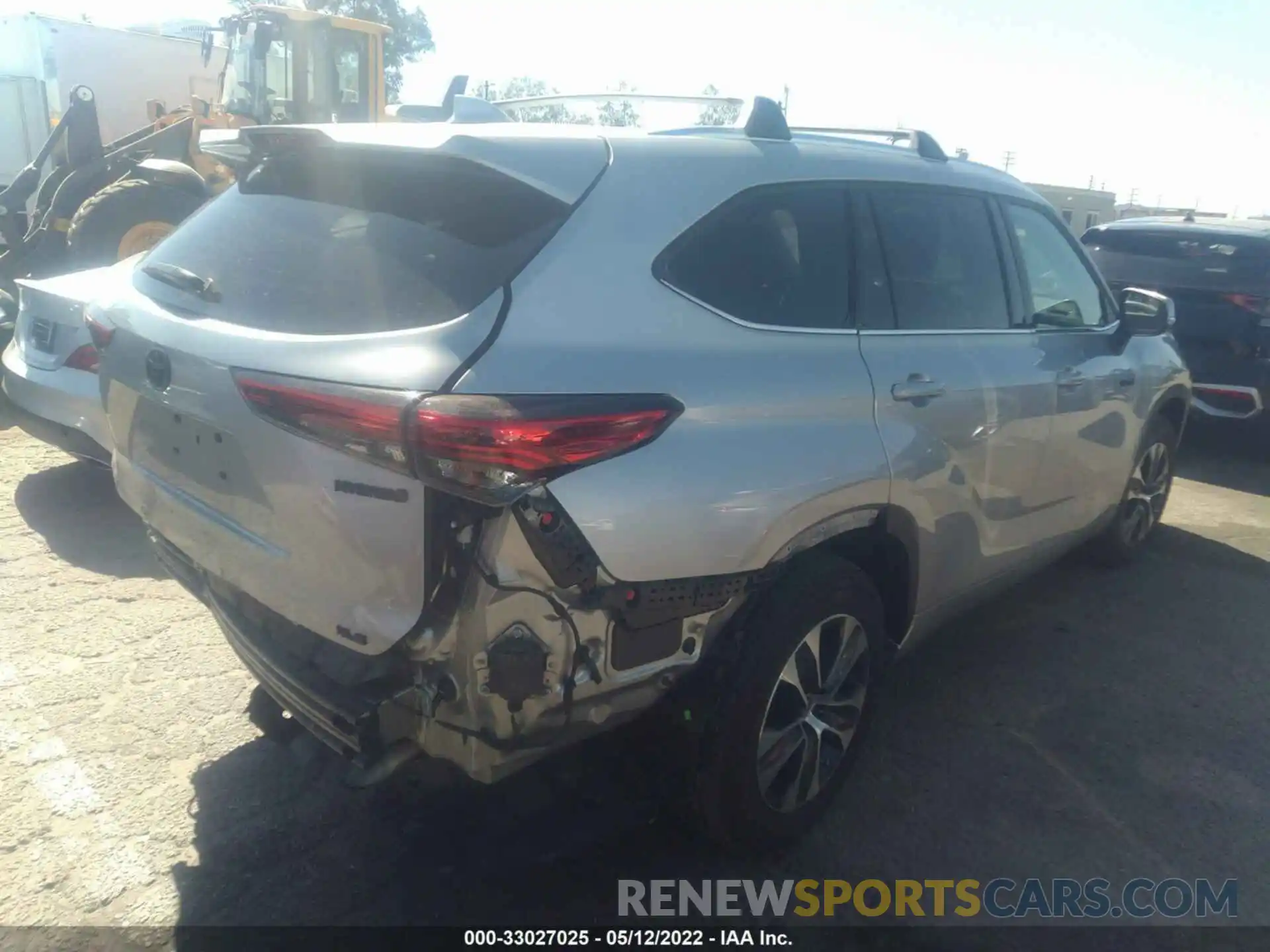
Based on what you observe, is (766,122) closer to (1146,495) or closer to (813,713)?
(813,713)

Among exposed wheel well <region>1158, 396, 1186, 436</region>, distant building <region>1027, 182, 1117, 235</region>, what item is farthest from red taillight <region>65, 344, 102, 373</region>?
distant building <region>1027, 182, 1117, 235</region>

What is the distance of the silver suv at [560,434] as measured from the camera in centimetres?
212

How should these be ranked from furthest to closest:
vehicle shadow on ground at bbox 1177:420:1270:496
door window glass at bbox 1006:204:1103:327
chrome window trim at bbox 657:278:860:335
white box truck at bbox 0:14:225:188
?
white box truck at bbox 0:14:225:188 < vehicle shadow on ground at bbox 1177:420:1270:496 < door window glass at bbox 1006:204:1103:327 < chrome window trim at bbox 657:278:860:335

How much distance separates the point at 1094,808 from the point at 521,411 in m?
2.34

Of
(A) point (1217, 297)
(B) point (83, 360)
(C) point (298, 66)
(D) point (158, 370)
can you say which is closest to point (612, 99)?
(D) point (158, 370)

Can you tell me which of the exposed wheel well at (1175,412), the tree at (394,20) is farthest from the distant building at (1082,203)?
the tree at (394,20)

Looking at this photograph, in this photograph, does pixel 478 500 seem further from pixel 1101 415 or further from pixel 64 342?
pixel 64 342

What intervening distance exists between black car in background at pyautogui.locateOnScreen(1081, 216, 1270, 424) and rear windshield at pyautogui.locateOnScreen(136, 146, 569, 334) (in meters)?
6.38

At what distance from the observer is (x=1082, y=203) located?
85.0 feet

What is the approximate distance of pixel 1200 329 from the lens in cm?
721

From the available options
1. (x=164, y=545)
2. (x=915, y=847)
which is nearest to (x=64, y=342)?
(x=164, y=545)

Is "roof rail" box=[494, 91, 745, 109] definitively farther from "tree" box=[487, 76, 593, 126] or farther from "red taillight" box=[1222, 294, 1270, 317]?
"red taillight" box=[1222, 294, 1270, 317]

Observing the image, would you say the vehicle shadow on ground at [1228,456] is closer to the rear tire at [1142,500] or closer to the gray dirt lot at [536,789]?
the rear tire at [1142,500]

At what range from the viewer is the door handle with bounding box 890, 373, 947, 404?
9.60 ft
